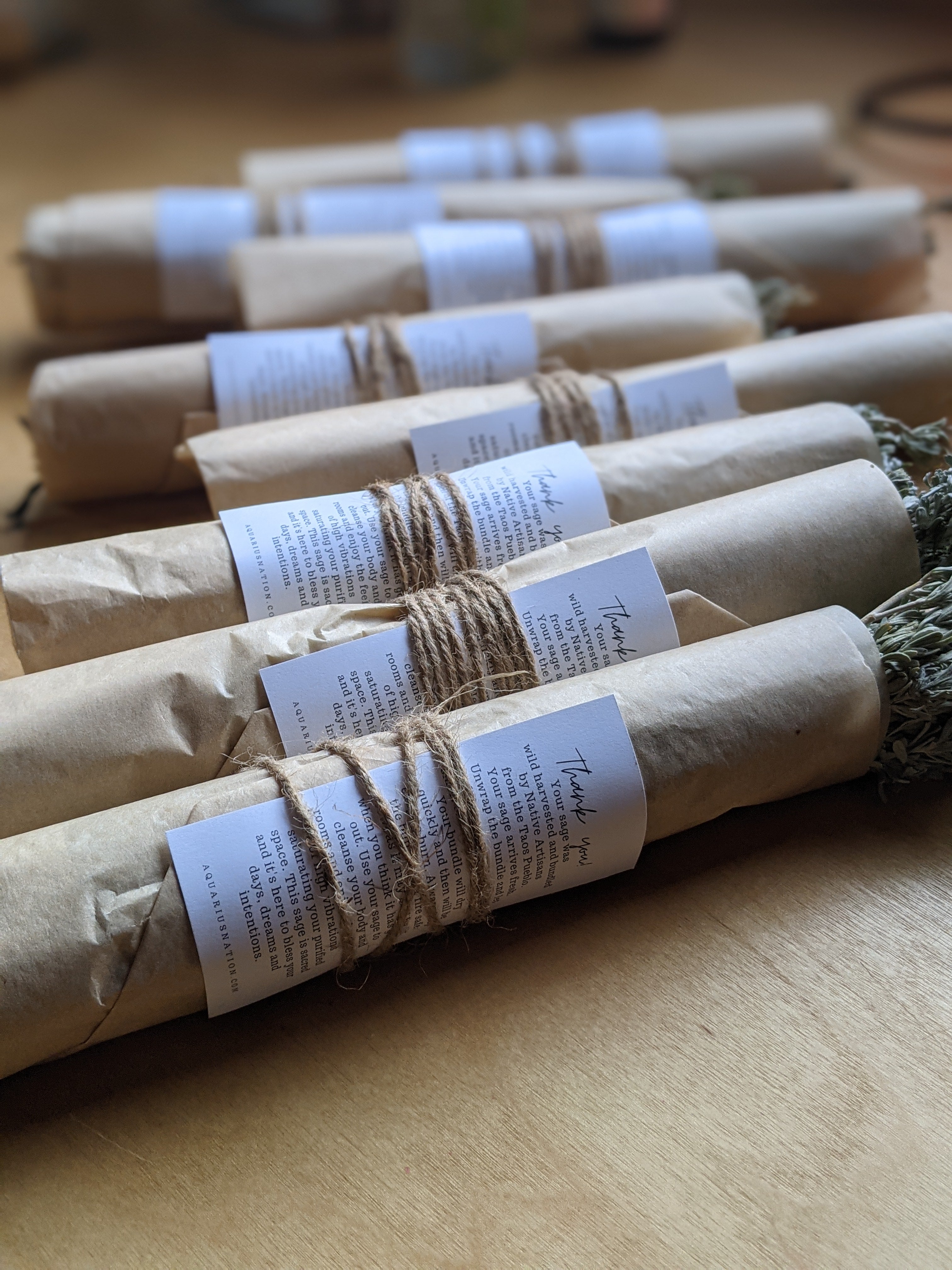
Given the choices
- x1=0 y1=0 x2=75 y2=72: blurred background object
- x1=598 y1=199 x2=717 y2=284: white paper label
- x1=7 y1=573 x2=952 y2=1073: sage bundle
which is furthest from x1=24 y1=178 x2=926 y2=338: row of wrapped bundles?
x1=0 y1=0 x2=75 y2=72: blurred background object

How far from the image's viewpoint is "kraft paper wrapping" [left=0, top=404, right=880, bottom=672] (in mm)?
667

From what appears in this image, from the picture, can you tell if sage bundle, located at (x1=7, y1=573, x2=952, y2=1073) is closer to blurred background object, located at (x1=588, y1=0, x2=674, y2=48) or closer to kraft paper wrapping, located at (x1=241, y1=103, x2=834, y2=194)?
kraft paper wrapping, located at (x1=241, y1=103, x2=834, y2=194)

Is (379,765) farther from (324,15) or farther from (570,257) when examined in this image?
(324,15)

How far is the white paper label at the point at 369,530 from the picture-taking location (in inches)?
26.6

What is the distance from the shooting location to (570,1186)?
535mm

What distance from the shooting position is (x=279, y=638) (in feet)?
2.09

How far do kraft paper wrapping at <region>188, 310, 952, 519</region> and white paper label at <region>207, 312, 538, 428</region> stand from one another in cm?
3

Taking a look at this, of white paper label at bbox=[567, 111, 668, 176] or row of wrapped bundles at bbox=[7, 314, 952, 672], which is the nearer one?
row of wrapped bundles at bbox=[7, 314, 952, 672]

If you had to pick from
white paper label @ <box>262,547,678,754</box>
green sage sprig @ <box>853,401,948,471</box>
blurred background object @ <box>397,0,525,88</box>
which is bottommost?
white paper label @ <box>262,547,678,754</box>

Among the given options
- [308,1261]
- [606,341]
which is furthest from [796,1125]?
[606,341]

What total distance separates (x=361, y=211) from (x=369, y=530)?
524 millimetres

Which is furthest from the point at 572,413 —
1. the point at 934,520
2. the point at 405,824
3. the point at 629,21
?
the point at 629,21

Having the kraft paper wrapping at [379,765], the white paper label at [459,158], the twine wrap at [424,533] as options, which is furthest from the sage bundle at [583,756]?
the white paper label at [459,158]

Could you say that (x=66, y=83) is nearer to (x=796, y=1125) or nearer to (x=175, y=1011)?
(x=175, y=1011)
